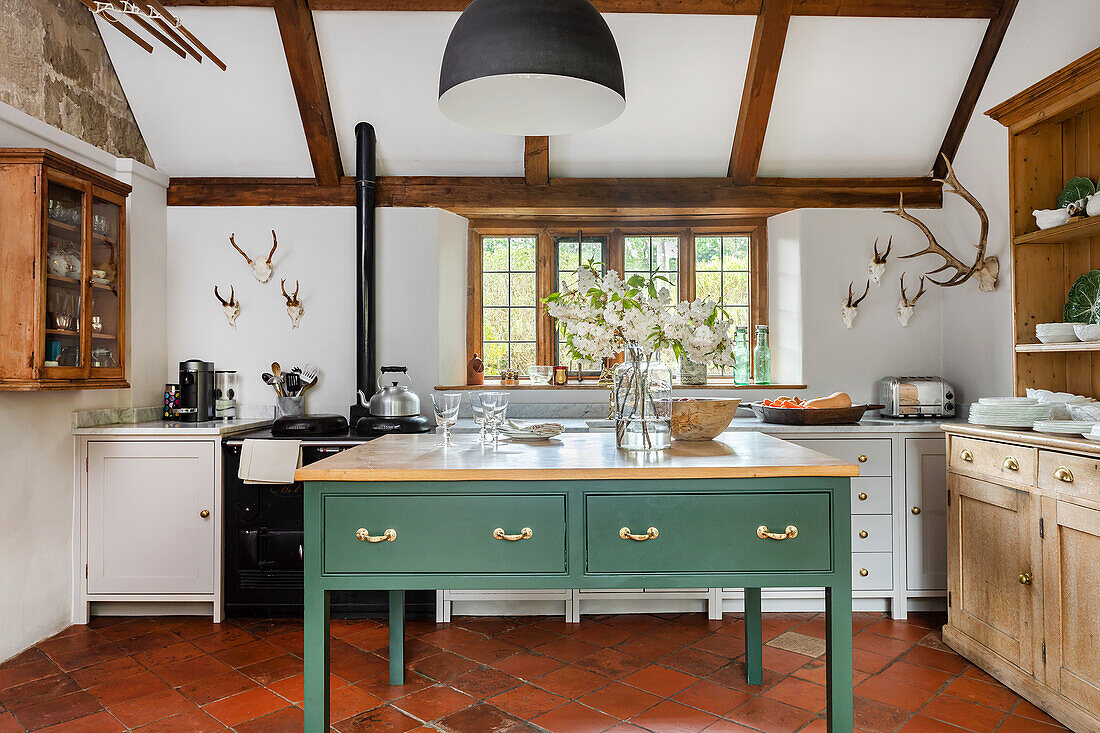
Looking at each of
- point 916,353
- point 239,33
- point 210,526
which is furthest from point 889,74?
point 210,526

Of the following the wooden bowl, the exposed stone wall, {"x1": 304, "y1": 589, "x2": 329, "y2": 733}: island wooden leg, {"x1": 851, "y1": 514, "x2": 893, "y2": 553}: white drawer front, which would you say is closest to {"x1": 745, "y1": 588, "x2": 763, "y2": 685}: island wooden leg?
the wooden bowl

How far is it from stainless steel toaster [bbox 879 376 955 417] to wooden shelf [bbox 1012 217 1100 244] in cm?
114

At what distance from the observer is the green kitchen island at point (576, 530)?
76.0 inches

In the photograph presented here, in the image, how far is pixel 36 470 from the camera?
3.33 m

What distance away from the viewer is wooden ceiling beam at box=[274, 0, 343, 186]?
12.1 ft

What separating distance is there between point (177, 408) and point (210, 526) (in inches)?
32.9

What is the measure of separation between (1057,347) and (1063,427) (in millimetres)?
370

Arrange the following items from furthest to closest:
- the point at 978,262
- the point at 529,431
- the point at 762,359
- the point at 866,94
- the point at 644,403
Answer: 1. the point at 762,359
2. the point at 866,94
3. the point at 978,262
4. the point at 529,431
5. the point at 644,403

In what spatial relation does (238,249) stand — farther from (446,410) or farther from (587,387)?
(446,410)

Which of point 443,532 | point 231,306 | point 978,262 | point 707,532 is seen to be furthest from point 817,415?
point 231,306

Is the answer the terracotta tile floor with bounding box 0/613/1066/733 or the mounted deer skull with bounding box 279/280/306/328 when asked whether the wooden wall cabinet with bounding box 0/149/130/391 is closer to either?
the mounted deer skull with bounding box 279/280/306/328

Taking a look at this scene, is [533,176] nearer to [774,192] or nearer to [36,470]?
[774,192]

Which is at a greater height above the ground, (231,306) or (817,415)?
(231,306)

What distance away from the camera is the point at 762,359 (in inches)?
178
